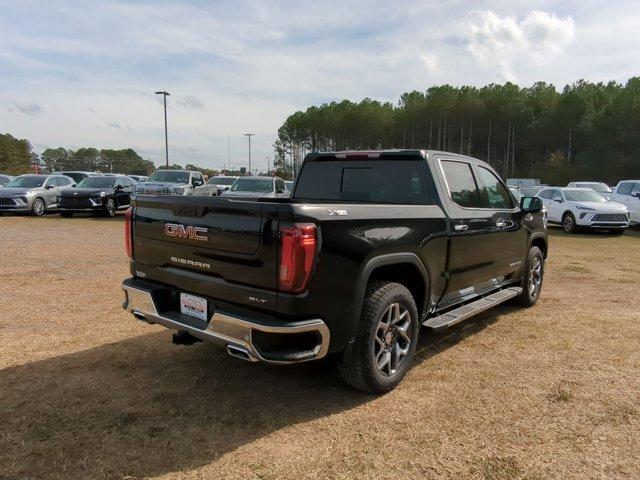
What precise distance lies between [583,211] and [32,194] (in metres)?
19.0

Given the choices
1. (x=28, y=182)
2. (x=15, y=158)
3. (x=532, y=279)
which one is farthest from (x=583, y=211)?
(x=15, y=158)

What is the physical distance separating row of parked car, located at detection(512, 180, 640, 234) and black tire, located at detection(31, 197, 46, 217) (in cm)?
1779

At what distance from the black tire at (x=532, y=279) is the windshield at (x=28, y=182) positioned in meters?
17.8

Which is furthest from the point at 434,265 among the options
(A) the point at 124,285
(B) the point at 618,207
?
(B) the point at 618,207

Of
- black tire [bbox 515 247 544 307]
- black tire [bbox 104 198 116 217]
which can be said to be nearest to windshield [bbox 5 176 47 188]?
black tire [bbox 104 198 116 217]

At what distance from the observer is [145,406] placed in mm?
3328

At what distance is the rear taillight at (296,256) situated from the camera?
2.82 metres

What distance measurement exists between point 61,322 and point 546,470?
15.4ft

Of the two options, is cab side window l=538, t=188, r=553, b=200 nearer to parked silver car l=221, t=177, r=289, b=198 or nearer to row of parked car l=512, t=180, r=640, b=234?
row of parked car l=512, t=180, r=640, b=234

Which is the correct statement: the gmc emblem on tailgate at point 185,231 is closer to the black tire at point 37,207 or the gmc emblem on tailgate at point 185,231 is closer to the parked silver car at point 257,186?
the parked silver car at point 257,186

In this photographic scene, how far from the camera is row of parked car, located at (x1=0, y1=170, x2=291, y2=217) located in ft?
52.9

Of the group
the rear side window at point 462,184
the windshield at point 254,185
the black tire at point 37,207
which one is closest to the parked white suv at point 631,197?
the windshield at point 254,185

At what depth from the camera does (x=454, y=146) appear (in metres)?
65.6

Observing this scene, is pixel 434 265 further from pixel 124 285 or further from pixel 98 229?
pixel 98 229
